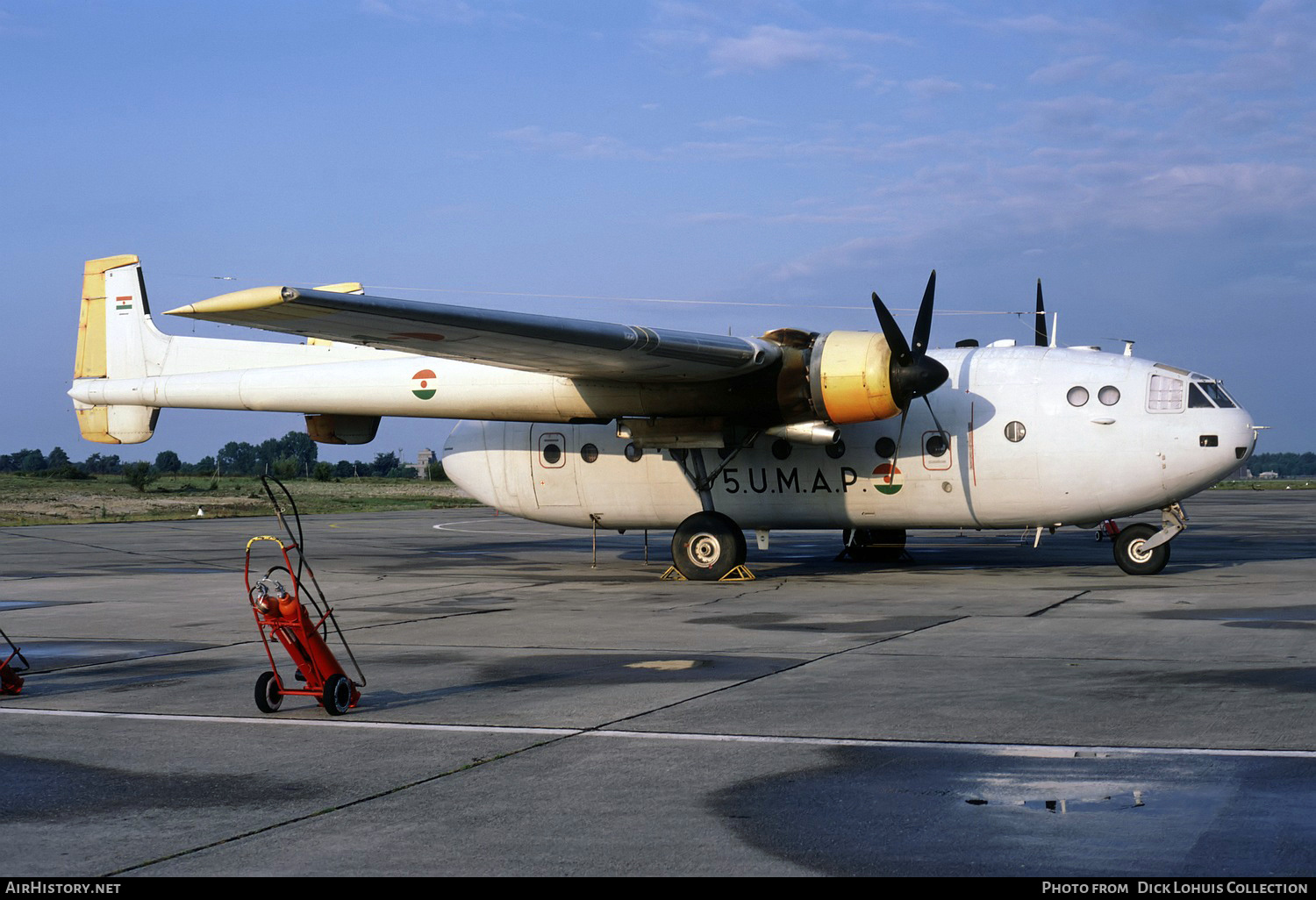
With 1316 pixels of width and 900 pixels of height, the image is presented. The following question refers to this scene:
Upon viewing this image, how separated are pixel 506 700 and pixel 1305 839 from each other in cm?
601

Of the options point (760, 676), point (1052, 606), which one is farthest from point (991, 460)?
point (760, 676)

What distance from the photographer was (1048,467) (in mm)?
19500

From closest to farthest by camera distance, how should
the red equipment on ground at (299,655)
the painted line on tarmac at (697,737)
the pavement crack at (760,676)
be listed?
the painted line on tarmac at (697,737) → the pavement crack at (760,676) → the red equipment on ground at (299,655)

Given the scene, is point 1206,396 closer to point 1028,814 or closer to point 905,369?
point 905,369

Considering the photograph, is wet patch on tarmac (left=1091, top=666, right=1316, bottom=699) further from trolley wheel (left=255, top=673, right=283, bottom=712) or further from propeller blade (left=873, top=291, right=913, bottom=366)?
propeller blade (left=873, top=291, right=913, bottom=366)

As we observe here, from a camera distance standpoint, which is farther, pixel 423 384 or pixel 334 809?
pixel 423 384

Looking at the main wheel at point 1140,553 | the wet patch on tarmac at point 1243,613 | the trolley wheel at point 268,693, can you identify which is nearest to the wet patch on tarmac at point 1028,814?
the trolley wheel at point 268,693

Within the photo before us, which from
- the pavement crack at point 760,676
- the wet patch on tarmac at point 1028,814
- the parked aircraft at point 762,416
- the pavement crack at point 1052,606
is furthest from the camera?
the parked aircraft at point 762,416

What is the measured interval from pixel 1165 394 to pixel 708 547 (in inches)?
323

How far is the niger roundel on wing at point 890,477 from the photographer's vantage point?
2048cm

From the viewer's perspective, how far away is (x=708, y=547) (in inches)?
820

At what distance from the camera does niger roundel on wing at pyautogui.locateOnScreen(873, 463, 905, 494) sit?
67.2 feet

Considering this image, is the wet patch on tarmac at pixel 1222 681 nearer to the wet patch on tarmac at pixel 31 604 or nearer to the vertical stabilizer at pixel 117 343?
the wet patch on tarmac at pixel 31 604

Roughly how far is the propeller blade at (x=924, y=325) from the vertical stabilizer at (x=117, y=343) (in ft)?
52.5
